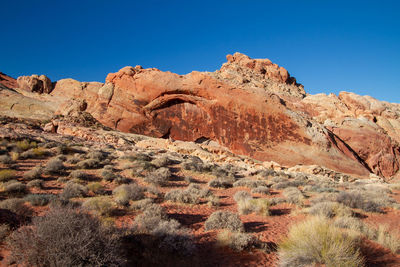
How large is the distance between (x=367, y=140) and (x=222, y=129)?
49.4 feet

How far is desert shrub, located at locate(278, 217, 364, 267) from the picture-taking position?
3.78 metres

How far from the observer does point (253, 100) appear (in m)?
21.6

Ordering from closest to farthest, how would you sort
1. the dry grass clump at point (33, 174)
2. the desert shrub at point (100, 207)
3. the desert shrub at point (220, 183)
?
the desert shrub at point (100, 207) < the dry grass clump at point (33, 174) < the desert shrub at point (220, 183)

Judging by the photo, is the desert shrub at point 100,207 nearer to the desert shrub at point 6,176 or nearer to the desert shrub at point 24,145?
the desert shrub at point 6,176

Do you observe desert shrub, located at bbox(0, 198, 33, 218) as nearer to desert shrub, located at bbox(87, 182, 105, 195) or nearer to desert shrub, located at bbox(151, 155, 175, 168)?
desert shrub, located at bbox(87, 182, 105, 195)

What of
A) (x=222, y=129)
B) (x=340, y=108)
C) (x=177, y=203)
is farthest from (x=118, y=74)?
(x=340, y=108)

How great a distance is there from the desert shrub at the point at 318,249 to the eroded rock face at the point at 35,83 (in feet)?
119

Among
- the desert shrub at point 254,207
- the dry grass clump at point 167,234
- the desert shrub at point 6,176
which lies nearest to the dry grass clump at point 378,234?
the desert shrub at point 254,207

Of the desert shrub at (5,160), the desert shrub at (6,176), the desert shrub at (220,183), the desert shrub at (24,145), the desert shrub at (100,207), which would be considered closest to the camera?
the desert shrub at (100,207)

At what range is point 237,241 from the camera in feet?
15.3

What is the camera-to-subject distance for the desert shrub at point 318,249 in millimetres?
3777

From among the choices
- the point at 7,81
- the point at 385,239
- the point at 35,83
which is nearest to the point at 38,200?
the point at 385,239

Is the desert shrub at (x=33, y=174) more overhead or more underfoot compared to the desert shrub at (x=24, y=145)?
more underfoot

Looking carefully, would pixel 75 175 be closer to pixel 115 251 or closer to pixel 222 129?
pixel 115 251
